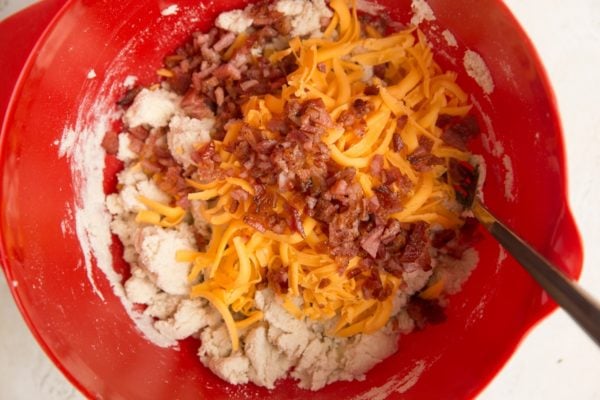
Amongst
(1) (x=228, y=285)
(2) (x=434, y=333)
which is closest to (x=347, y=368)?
(2) (x=434, y=333)

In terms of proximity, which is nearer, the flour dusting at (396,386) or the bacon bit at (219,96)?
the flour dusting at (396,386)

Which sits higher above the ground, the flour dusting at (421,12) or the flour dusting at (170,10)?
the flour dusting at (170,10)

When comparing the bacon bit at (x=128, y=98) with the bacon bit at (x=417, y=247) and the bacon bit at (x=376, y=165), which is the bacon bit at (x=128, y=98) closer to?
the bacon bit at (x=376, y=165)

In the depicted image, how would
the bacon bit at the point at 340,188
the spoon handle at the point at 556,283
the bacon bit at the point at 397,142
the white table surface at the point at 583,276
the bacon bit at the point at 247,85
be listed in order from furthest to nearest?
the white table surface at the point at 583,276 < the bacon bit at the point at 247,85 < the bacon bit at the point at 397,142 < the bacon bit at the point at 340,188 < the spoon handle at the point at 556,283

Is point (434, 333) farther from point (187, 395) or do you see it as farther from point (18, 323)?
point (18, 323)

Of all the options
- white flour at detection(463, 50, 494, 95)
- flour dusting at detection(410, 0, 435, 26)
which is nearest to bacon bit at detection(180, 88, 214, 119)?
flour dusting at detection(410, 0, 435, 26)

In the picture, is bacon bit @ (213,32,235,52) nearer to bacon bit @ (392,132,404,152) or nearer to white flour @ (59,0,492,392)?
white flour @ (59,0,492,392)

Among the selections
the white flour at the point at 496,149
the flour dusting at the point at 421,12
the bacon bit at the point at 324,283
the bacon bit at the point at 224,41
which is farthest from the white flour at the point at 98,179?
the white flour at the point at 496,149
